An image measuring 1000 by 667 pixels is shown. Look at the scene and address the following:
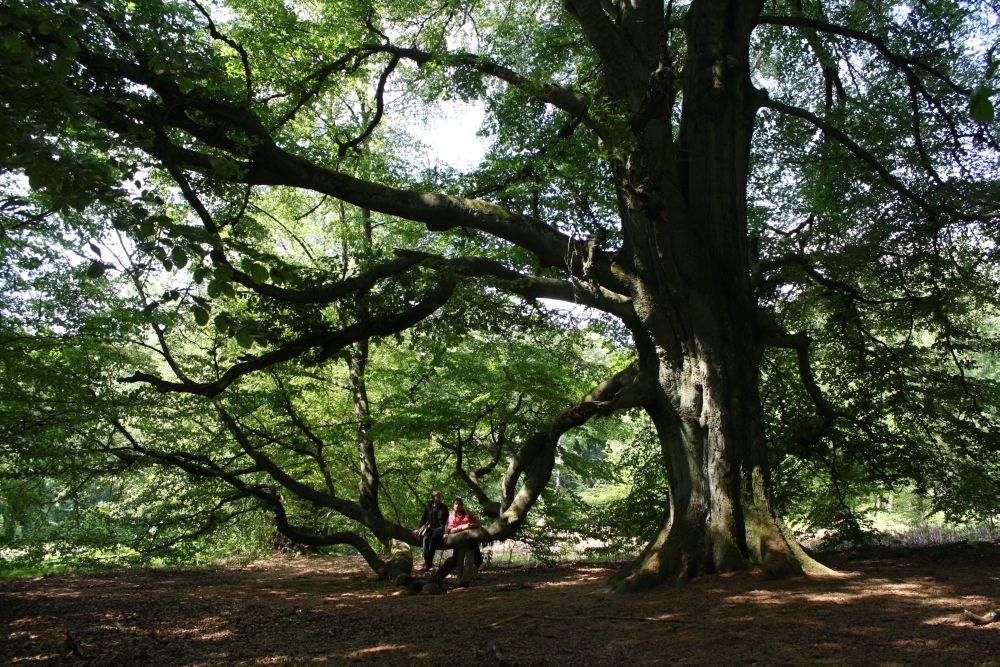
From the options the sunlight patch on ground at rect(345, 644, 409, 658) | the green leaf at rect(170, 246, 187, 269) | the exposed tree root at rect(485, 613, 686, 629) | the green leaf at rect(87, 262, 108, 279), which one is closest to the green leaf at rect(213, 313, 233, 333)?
the green leaf at rect(170, 246, 187, 269)

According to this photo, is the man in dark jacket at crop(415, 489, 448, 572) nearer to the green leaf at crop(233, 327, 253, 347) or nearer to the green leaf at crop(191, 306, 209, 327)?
the green leaf at crop(233, 327, 253, 347)

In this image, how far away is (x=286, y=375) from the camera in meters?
11.2

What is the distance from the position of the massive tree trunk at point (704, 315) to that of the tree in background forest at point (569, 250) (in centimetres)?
3

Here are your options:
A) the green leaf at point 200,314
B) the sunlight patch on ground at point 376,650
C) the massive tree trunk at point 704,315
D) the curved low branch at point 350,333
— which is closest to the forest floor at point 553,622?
the sunlight patch on ground at point 376,650

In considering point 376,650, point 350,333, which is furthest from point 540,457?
point 376,650

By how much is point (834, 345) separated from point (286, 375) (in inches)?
347

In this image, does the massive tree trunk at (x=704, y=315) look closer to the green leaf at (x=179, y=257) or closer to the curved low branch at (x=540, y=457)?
the curved low branch at (x=540, y=457)

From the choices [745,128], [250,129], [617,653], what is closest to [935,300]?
[745,128]

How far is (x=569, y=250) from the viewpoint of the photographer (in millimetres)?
7434

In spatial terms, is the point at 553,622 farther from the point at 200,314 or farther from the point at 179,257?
the point at 179,257

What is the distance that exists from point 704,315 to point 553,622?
11.0 feet

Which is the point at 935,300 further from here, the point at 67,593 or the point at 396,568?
the point at 67,593

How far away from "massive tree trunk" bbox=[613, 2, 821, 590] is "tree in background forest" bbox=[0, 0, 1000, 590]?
3 cm

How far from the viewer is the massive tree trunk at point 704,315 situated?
21.6 feet
